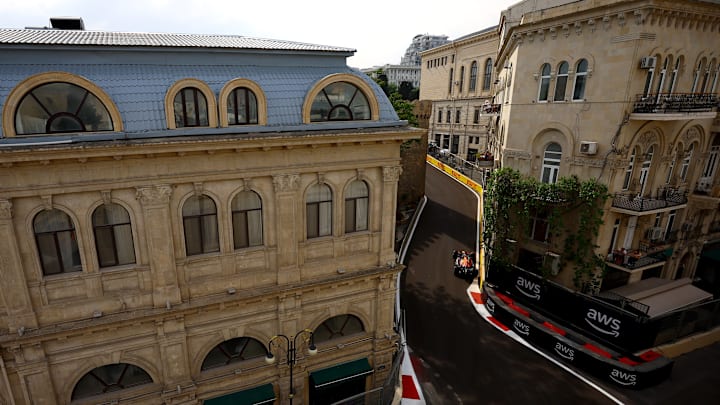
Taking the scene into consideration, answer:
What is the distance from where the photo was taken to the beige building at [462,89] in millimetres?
63375

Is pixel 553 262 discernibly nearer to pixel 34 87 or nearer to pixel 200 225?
pixel 200 225

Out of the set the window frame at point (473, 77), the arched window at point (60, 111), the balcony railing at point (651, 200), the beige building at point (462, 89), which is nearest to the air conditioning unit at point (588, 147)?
the balcony railing at point (651, 200)

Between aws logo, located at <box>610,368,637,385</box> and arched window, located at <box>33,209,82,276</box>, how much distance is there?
26.5 m

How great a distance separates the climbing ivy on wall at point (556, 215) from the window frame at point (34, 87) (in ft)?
77.7

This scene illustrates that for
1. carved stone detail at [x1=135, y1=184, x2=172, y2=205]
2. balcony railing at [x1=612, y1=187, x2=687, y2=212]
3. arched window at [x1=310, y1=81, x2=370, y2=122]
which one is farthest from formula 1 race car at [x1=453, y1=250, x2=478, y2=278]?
carved stone detail at [x1=135, y1=184, x2=172, y2=205]

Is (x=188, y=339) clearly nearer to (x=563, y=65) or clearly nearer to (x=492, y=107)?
(x=563, y=65)

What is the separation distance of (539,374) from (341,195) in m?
16.1

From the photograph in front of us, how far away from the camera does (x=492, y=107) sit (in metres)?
39.1

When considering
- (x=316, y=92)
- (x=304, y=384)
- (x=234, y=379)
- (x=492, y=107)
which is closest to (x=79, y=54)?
(x=316, y=92)

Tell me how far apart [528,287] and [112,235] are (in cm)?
2471

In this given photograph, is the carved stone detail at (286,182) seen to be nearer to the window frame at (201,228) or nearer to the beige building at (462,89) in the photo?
the window frame at (201,228)

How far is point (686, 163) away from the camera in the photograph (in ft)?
93.1

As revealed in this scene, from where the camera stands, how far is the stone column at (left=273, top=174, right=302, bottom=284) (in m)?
15.4

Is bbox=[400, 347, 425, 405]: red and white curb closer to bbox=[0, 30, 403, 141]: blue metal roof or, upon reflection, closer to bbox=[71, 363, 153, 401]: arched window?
bbox=[71, 363, 153, 401]: arched window
